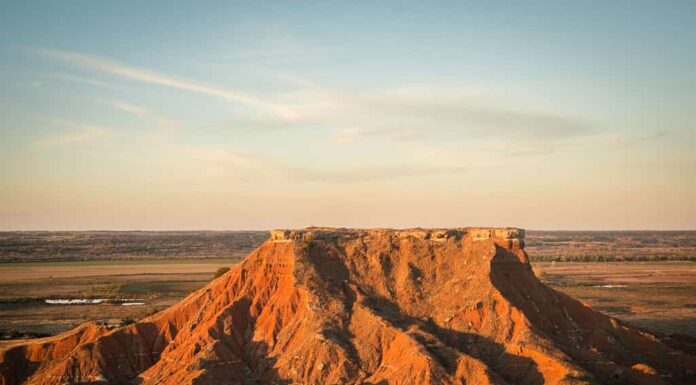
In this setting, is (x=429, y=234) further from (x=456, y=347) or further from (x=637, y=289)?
(x=637, y=289)

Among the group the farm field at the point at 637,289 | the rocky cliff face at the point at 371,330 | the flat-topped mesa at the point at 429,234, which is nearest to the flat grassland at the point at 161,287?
the farm field at the point at 637,289

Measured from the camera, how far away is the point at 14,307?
9275 cm

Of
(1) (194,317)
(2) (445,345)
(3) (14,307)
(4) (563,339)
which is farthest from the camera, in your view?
(3) (14,307)

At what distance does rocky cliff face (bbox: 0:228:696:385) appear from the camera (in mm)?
40156

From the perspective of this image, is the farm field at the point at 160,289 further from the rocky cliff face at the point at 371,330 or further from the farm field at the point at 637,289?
the rocky cliff face at the point at 371,330

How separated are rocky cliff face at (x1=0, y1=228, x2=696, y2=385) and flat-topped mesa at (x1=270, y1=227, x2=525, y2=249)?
0.30 ft

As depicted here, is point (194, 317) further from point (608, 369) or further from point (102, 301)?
point (102, 301)

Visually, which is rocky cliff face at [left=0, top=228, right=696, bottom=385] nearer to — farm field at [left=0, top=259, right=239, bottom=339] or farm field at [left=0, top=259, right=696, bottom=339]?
farm field at [left=0, top=259, right=696, bottom=339]

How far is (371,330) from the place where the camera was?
42375 millimetres

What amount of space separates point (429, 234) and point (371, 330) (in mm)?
8641

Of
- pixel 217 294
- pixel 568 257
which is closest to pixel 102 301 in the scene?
pixel 217 294

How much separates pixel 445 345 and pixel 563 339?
25.5 feet

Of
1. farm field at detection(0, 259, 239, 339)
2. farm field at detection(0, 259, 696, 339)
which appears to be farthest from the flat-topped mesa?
farm field at detection(0, 259, 239, 339)

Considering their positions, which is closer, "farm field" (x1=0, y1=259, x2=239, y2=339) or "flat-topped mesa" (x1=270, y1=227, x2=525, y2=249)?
"flat-topped mesa" (x1=270, y1=227, x2=525, y2=249)
